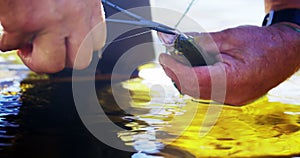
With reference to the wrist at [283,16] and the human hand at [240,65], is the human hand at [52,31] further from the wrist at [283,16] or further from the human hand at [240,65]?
the wrist at [283,16]

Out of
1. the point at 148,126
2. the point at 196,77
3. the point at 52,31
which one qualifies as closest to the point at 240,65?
the point at 196,77

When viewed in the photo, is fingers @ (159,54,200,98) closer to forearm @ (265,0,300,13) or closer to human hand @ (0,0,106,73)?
human hand @ (0,0,106,73)

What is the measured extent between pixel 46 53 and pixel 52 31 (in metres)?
0.05

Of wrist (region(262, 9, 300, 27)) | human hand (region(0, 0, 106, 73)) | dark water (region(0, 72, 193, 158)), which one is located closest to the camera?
human hand (region(0, 0, 106, 73))

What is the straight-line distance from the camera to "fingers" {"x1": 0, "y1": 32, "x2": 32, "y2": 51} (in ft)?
3.12

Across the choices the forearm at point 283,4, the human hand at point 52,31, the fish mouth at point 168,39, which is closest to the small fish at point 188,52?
the fish mouth at point 168,39

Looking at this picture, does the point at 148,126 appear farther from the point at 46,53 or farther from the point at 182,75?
the point at 46,53

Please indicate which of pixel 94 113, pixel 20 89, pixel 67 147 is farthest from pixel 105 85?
pixel 67 147

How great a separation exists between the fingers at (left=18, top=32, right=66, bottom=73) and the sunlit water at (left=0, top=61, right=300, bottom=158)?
20 centimetres

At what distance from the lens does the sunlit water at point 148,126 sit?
1061mm

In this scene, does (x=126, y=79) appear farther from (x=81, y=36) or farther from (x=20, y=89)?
A: (x=81, y=36)

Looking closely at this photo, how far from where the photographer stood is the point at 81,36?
96cm

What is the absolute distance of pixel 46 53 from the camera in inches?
37.9

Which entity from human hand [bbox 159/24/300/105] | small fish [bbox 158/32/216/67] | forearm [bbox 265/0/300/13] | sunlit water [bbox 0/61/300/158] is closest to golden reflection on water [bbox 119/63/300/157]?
sunlit water [bbox 0/61/300/158]
